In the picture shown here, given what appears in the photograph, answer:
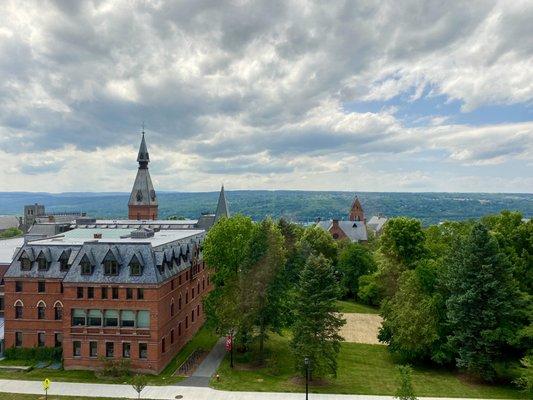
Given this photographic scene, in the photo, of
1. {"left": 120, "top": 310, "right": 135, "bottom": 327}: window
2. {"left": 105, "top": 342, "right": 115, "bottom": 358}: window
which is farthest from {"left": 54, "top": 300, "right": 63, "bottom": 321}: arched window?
{"left": 120, "top": 310, "right": 135, "bottom": 327}: window

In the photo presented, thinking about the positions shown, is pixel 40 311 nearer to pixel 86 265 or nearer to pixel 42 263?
pixel 42 263

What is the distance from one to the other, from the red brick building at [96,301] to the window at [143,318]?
0.09 m

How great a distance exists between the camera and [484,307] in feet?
131

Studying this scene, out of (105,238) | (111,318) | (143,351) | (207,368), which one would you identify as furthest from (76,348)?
(105,238)

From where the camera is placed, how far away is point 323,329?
3850 cm

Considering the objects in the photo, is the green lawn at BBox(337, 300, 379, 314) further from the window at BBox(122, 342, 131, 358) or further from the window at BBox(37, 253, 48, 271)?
the window at BBox(37, 253, 48, 271)

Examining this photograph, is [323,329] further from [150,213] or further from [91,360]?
[150,213]

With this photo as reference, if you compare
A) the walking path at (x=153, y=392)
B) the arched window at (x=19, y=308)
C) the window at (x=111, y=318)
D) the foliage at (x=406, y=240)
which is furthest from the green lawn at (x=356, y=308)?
the arched window at (x=19, y=308)

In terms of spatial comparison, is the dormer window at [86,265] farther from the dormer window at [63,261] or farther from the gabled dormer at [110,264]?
the dormer window at [63,261]

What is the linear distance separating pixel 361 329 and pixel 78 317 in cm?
3536

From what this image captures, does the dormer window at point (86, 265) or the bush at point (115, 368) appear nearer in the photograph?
the bush at point (115, 368)

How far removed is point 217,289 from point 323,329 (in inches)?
513

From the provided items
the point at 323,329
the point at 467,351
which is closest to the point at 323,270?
the point at 323,329

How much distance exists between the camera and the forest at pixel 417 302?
3875 cm
